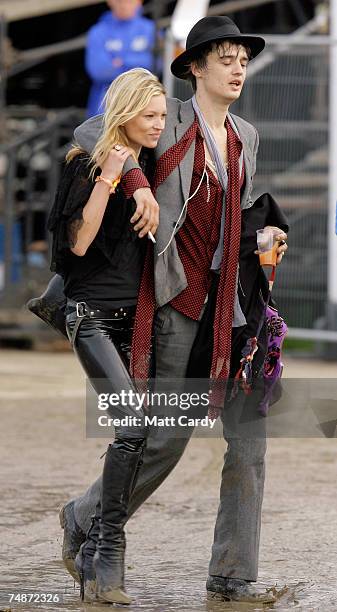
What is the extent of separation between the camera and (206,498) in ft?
22.9

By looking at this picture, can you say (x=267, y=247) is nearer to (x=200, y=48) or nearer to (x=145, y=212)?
(x=145, y=212)

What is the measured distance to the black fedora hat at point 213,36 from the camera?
5125 mm

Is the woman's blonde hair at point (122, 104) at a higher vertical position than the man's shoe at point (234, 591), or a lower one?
higher

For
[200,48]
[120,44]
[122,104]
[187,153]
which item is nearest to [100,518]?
[187,153]

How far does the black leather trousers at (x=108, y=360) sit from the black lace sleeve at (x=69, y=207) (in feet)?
0.77

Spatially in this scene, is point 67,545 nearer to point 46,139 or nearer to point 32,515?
point 32,515

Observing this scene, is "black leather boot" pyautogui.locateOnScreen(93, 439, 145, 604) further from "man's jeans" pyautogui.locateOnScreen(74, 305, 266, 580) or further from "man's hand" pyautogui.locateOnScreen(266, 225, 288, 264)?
"man's hand" pyautogui.locateOnScreen(266, 225, 288, 264)

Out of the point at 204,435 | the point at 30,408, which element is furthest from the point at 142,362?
the point at 30,408

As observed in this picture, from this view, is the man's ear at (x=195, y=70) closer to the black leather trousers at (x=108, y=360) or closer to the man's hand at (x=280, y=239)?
the man's hand at (x=280, y=239)

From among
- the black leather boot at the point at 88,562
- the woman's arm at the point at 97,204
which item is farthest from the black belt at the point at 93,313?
the black leather boot at the point at 88,562

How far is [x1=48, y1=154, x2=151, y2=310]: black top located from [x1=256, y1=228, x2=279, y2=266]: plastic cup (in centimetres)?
41

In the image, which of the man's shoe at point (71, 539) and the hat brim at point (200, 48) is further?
the man's shoe at point (71, 539)

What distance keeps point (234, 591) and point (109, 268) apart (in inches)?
48.0

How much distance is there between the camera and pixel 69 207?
4.99m
